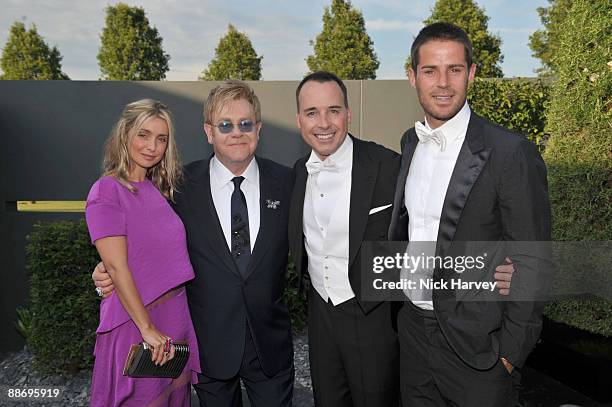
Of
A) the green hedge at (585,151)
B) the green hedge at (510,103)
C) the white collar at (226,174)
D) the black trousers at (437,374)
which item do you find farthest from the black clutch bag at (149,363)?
the green hedge at (510,103)

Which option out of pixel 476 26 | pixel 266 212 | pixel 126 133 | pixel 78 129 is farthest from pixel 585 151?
pixel 476 26

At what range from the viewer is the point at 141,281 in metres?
2.84

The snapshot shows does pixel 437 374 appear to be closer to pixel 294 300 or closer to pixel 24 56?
pixel 294 300

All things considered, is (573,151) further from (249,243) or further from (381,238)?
(249,243)

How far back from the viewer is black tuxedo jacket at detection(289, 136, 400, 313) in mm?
3002

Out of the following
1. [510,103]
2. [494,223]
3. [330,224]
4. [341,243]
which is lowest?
[341,243]

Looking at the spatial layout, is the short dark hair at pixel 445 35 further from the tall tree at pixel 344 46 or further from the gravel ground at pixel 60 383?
the tall tree at pixel 344 46

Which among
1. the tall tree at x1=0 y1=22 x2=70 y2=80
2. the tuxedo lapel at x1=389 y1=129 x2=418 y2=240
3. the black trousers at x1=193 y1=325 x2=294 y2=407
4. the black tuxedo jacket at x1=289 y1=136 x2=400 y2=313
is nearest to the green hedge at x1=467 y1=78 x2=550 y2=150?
the black tuxedo jacket at x1=289 y1=136 x2=400 y2=313

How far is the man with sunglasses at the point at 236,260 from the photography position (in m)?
3.04

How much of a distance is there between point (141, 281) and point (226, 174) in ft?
2.72

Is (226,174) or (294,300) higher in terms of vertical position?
(226,174)

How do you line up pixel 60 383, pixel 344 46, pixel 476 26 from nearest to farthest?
pixel 60 383 < pixel 476 26 < pixel 344 46

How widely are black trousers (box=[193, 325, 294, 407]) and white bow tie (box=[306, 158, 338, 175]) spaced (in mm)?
1082

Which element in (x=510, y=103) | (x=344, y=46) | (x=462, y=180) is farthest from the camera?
(x=344, y=46)
